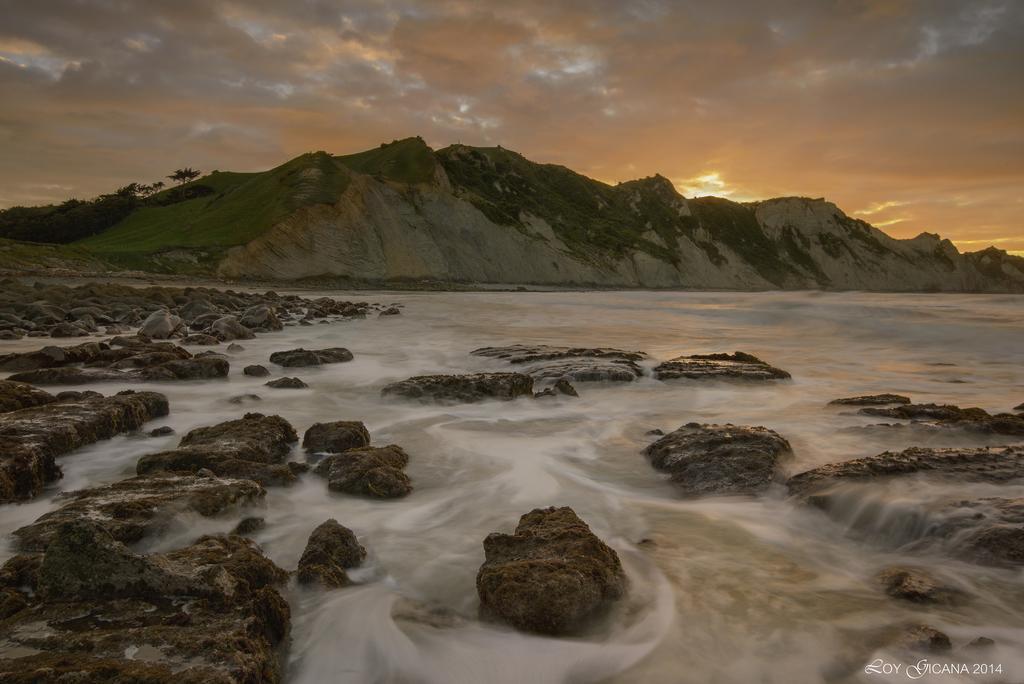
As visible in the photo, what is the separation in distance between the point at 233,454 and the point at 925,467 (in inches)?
227

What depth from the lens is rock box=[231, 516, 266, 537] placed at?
4.09 m

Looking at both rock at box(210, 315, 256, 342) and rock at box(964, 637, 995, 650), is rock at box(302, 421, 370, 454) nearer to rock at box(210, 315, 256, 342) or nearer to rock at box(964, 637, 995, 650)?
rock at box(964, 637, 995, 650)

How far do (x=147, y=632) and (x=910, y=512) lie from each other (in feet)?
15.6

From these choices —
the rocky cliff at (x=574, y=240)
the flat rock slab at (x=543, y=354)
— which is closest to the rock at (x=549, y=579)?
the flat rock slab at (x=543, y=354)

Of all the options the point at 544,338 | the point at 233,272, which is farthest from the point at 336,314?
the point at 233,272

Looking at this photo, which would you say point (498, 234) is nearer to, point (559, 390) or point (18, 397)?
point (559, 390)

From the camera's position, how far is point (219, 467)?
483cm

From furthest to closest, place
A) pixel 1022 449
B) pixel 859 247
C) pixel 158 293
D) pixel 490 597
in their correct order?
1. pixel 859 247
2. pixel 158 293
3. pixel 1022 449
4. pixel 490 597

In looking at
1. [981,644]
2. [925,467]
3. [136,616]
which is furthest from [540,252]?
[136,616]

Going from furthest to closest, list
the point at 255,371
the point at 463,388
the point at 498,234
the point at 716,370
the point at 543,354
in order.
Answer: the point at 498,234 → the point at 543,354 → the point at 716,370 → the point at 255,371 → the point at 463,388

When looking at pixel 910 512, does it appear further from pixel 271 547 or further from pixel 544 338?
pixel 544 338

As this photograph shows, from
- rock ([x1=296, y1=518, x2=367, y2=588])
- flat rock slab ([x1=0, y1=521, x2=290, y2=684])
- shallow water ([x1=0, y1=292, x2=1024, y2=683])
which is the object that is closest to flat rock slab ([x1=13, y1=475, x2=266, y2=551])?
shallow water ([x1=0, y1=292, x2=1024, y2=683])

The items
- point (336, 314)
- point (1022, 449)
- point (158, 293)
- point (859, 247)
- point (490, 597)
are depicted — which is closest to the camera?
point (490, 597)

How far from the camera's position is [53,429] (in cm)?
517
